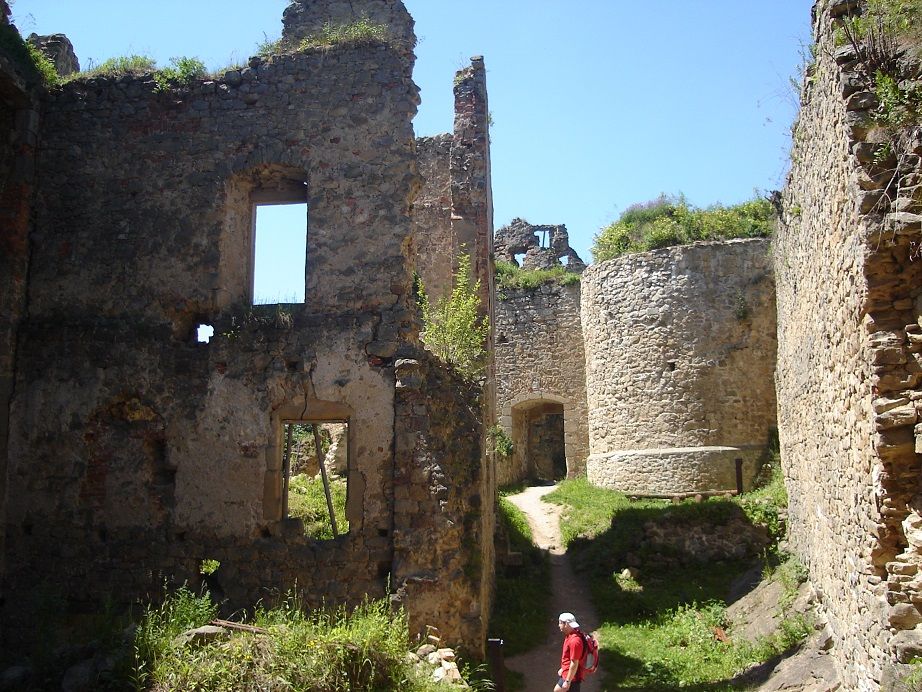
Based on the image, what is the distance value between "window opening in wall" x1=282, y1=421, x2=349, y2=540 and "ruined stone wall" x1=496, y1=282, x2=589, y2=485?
6217mm

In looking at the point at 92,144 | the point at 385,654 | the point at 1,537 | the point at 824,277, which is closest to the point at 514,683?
the point at 385,654

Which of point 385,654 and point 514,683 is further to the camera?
point 514,683

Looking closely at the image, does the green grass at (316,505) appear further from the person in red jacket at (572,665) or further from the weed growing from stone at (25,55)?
the weed growing from stone at (25,55)

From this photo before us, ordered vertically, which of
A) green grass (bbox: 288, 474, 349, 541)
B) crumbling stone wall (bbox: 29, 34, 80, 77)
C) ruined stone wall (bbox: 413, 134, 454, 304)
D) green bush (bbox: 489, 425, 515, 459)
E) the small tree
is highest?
crumbling stone wall (bbox: 29, 34, 80, 77)

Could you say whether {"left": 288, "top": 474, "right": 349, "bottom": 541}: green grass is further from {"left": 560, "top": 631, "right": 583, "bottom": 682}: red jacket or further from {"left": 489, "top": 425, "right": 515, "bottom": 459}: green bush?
{"left": 489, "top": 425, "right": 515, "bottom": 459}: green bush

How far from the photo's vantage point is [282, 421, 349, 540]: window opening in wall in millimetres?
11484

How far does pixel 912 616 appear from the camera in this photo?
5398mm

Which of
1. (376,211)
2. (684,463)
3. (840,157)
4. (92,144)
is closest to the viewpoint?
(840,157)

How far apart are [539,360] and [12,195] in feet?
47.3

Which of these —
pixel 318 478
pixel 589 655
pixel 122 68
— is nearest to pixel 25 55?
pixel 122 68

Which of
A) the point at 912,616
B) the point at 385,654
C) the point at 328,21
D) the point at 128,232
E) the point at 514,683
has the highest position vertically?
the point at 328,21

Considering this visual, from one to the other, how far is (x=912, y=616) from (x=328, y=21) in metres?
10.3

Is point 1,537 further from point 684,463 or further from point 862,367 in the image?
point 684,463

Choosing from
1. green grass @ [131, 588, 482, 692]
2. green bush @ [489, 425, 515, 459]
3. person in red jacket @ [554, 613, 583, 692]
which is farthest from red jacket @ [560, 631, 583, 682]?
green bush @ [489, 425, 515, 459]
